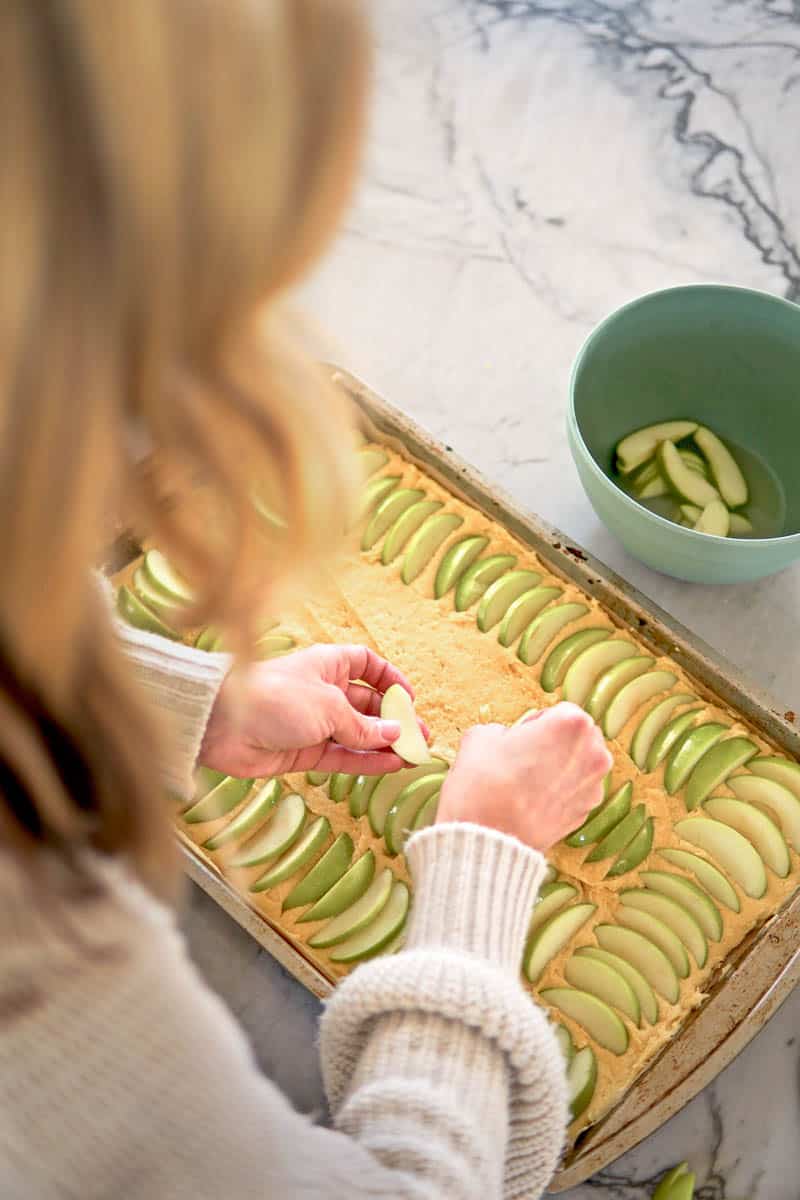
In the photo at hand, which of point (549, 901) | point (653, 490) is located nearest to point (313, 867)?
point (549, 901)

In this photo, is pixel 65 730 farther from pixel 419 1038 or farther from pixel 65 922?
pixel 419 1038

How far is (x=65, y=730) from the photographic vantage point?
49 centimetres

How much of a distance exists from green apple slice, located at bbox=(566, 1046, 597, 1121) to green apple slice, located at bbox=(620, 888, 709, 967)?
0.43 ft

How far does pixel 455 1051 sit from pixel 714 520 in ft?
2.16

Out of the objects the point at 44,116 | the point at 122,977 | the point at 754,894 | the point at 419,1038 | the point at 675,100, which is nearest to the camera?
the point at 44,116

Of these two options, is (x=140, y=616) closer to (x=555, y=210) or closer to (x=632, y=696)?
(x=632, y=696)

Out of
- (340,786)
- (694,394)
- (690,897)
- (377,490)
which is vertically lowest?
(340,786)

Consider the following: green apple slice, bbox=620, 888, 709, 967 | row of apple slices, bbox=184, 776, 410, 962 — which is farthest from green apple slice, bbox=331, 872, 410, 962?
green apple slice, bbox=620, 888, 709, 967

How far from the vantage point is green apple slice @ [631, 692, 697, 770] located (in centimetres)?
101

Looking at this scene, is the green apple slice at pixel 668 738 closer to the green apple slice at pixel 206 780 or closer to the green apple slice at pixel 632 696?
the green apple slice at pixel 632 696

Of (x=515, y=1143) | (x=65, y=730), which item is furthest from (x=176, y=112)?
(x=515, y=1143)

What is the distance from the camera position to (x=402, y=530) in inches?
43.9

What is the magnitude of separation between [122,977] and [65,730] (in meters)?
0.14

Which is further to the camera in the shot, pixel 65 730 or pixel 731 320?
pixel 731 320
